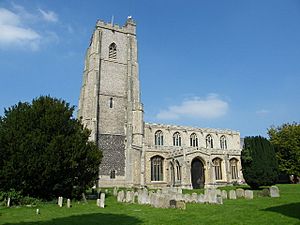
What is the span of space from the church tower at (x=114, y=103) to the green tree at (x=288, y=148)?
60.5 feet

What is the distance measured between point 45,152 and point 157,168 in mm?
21298

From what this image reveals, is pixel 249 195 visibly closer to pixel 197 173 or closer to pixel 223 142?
pixel 197 173

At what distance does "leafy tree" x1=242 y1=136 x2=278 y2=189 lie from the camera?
2456cm

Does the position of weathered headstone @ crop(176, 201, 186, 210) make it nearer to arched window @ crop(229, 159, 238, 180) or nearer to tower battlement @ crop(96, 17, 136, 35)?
arched window @ crop(229, 159, 238, 180)

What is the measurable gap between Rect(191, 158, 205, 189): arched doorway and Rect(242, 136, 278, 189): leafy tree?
12.1 m

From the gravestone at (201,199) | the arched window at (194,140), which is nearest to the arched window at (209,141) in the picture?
the arched window at (194,140)

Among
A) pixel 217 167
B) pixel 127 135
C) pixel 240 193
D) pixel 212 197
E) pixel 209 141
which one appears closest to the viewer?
pixel 212 197

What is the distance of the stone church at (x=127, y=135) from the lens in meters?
36.9

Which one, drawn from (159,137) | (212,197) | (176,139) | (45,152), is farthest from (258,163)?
(176,139)

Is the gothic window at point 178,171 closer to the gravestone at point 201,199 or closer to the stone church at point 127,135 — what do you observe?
the stone church at point 127,135

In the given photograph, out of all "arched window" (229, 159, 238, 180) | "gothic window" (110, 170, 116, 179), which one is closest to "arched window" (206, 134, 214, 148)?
"arched window" (229, 159, 238, 180)

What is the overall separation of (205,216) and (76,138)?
41.1 feet

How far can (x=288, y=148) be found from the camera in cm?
3838

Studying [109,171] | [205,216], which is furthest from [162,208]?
[109,171]
